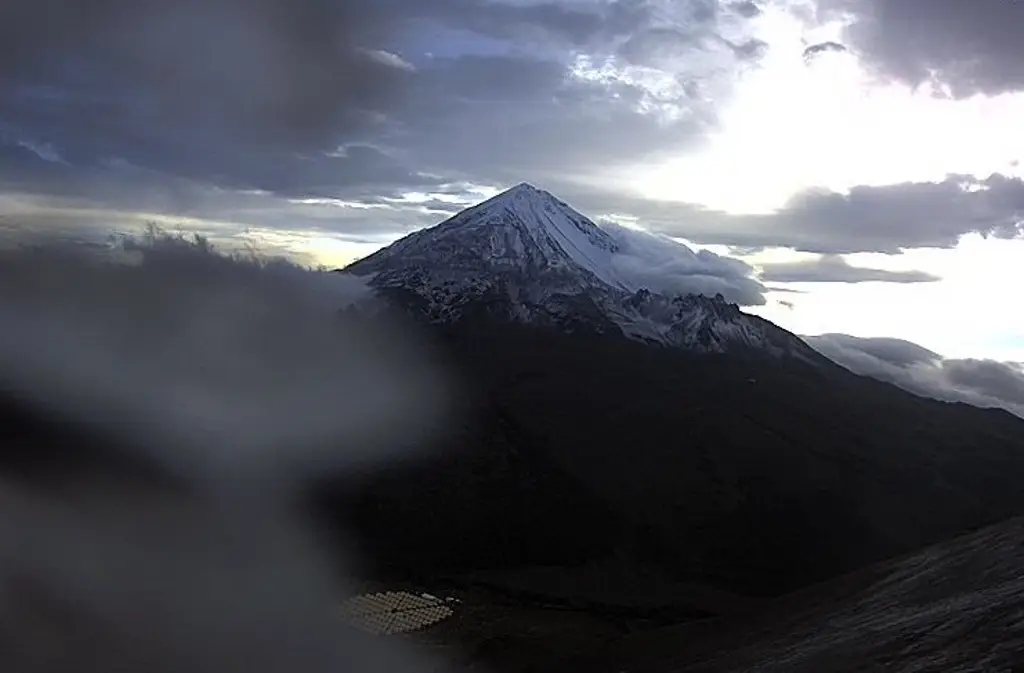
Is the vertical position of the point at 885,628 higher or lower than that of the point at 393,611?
higher

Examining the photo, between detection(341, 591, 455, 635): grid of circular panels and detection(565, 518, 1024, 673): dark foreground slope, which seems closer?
detection(565, 518, 1024, 673): dark foreground slope

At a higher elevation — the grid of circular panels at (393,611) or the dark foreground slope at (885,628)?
the dark foreground slope at (885,628)

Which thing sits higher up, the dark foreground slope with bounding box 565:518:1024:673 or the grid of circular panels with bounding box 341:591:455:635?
the dark foreground slope with bounding box 565:518:1024:673

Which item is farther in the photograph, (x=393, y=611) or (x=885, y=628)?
(x=393, y=611)

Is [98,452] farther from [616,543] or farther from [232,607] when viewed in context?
[616,543]

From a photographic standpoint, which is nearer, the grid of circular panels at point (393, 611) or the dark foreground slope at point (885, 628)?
the dark foreground slope at point (885, 628)
